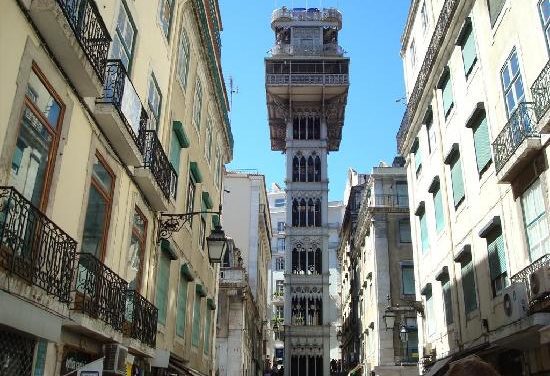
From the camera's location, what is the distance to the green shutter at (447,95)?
17516mm

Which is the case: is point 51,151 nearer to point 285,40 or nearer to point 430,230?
point 430,230

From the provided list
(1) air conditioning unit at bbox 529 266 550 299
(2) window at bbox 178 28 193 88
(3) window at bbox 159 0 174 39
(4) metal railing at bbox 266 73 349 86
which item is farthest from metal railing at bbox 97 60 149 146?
(4) metal railing at bbox 266 73 349 86

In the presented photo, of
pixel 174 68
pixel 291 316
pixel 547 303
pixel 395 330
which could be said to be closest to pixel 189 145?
pixel 174 68

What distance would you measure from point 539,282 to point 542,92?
3396 millimetres

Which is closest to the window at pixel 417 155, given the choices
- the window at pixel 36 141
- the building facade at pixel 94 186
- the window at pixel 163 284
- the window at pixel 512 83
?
the window at pixel 512 83

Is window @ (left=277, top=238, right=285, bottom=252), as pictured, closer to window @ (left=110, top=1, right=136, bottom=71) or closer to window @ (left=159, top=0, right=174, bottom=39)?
window @ (left=159, top=0, right=174, bottom=39)

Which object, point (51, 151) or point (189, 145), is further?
point (189, 145)

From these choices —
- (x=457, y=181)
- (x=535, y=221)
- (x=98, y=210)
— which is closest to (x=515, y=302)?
(x=535, y=221)

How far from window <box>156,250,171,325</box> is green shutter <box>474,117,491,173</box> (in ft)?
26.0

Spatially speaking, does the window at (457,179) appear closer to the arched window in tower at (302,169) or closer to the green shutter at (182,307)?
the green shutter at (182,307)

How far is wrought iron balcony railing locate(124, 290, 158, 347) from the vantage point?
395 inches

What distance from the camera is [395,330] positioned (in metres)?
29.9

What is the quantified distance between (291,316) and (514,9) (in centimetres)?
4728

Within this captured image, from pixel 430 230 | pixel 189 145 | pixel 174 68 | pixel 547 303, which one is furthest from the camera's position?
pixel 430 230
